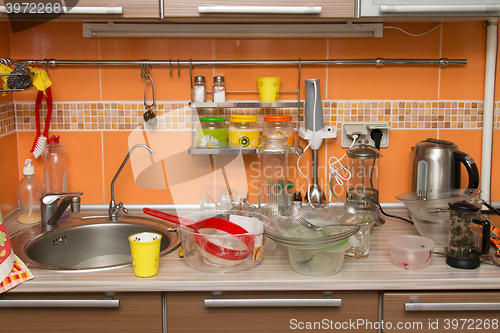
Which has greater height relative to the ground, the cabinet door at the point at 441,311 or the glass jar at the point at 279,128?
the glass jar at the point at 279,128

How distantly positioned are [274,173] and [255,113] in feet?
0.92

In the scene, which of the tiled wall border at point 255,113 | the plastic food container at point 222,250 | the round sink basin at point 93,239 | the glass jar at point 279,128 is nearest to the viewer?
the plastic food container at point 222,250

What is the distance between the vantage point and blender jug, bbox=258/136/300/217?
1676 millimetres

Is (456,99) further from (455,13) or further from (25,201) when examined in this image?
(25,201)

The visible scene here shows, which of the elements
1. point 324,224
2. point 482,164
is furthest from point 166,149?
point 482,164

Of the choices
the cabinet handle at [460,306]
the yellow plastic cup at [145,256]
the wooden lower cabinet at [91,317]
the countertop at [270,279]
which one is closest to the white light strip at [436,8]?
the countertop at [270,279]

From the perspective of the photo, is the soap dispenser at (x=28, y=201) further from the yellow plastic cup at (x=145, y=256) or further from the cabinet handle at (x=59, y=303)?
the yellow plastic cup at (x=145, y=256)

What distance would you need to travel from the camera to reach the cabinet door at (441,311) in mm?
1229

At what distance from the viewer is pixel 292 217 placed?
1.48 m

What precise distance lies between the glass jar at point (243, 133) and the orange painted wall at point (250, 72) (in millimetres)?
177

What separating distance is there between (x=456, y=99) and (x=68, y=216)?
1667 mm

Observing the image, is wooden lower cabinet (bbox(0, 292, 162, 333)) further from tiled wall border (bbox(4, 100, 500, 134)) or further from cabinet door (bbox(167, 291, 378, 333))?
tiled wall border (bbox(4, 100, 500, 134))

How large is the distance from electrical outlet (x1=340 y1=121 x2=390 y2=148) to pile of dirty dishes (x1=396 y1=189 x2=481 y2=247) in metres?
0.37

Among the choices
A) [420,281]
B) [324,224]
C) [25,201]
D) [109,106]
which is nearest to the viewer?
[420,281]
